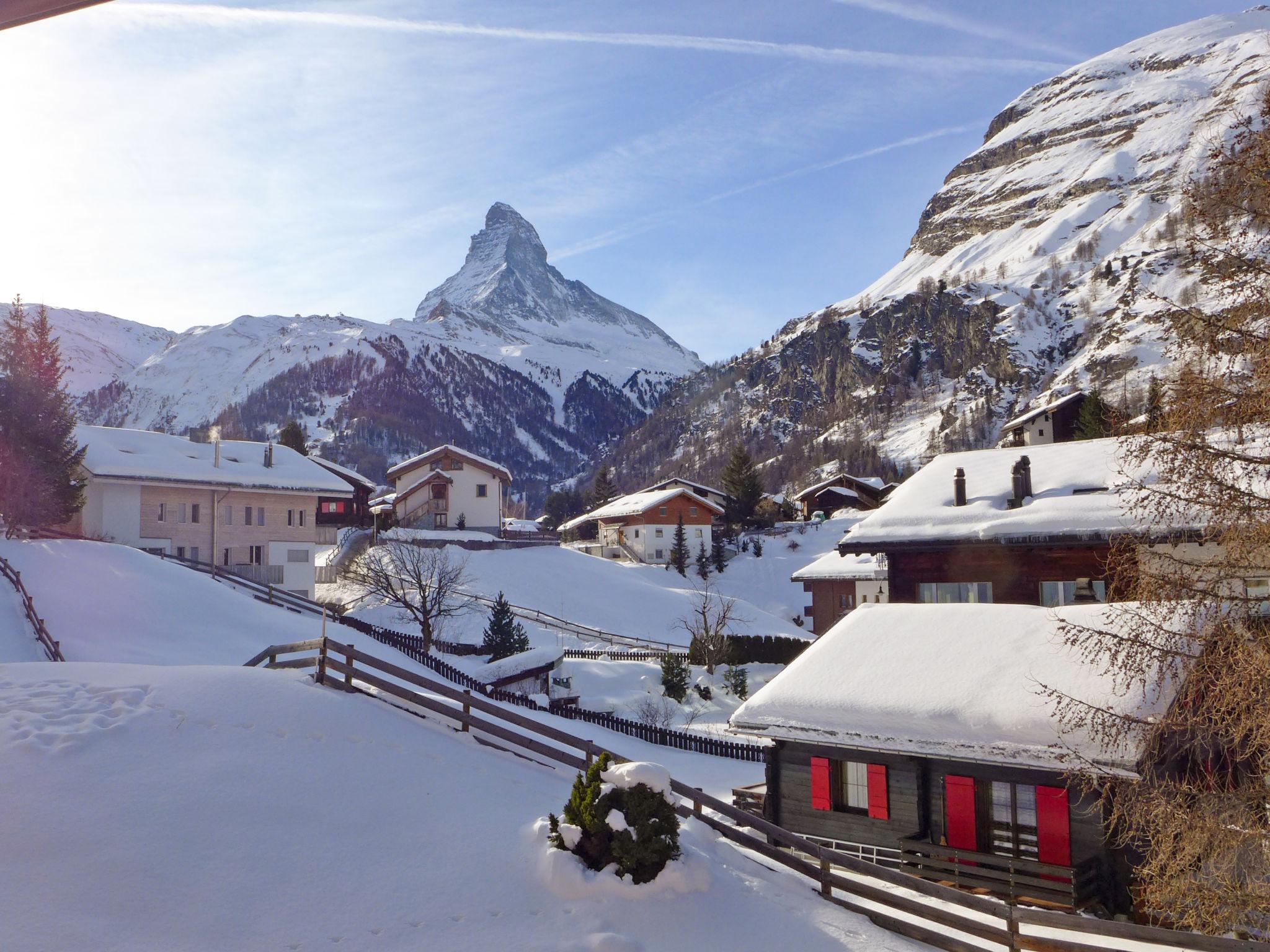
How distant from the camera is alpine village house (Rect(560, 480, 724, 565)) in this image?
72.4m

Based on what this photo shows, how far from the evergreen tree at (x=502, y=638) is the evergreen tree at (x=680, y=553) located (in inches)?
1229

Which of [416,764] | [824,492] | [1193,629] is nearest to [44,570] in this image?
[416,764]

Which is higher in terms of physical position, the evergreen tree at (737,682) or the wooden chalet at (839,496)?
the wooden chalet at (839,496)

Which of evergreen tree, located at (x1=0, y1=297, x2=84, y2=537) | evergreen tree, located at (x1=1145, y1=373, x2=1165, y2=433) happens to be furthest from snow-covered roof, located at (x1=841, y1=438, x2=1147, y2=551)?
evergreen tree, located at (x1=0, y1=297, x2=84, y2=537)

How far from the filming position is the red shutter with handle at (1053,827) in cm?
1462

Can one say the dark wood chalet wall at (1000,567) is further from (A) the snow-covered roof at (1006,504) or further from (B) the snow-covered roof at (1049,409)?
(B) the snow-covered roof at (1049,409)

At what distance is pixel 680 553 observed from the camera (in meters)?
69.6

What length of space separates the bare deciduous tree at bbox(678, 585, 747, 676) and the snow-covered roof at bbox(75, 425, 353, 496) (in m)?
21.0

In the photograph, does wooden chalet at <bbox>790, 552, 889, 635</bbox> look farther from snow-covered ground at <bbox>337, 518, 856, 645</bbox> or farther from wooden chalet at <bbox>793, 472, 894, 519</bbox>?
wooden chalet at <bbox>793, 472, 894, 519</bbox>

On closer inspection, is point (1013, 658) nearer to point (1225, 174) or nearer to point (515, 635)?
point (1225, 174)

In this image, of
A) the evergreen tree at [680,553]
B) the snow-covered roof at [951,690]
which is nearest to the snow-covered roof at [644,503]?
the evergreen tree at [680,553]

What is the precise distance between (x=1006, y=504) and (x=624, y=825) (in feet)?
58.6

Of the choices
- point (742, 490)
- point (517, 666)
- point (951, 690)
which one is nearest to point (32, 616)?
point (517, 666)

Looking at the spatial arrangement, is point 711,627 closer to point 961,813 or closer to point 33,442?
point 33,442
